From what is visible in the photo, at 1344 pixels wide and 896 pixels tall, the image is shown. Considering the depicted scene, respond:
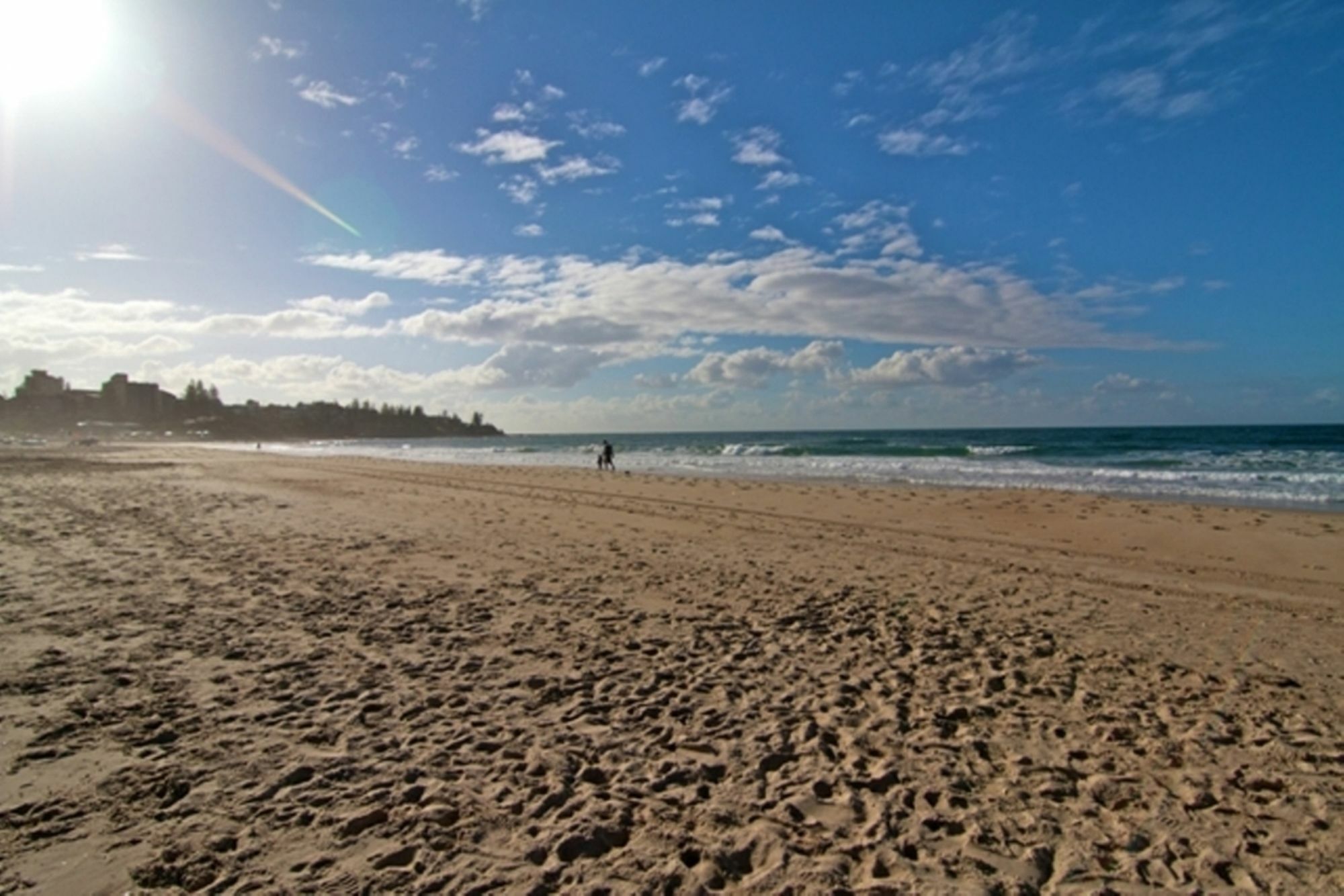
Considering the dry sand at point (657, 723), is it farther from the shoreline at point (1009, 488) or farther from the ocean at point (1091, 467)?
the ocean at point (1091, 467)

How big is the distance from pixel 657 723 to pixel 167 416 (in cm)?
15590

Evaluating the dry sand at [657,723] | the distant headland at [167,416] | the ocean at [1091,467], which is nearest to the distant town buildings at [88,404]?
the distant headland at [167,416]

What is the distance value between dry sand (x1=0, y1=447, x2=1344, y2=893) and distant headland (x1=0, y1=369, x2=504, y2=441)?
108572 mm

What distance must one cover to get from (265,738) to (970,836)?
4.10m

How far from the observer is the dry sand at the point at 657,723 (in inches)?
120

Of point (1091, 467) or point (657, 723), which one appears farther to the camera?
point (1091, 467)

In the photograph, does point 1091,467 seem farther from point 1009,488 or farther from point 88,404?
point 88,404

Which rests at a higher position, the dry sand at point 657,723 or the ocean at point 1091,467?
the ocean at point 1091,467

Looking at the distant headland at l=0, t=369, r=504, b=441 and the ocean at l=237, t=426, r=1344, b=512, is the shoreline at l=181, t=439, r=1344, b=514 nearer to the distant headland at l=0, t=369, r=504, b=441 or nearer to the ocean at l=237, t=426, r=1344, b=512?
the ocean at l=237, t=426, r=1344, b=512

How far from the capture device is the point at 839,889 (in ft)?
9.39

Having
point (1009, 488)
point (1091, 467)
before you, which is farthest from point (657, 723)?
point (1091, 467)

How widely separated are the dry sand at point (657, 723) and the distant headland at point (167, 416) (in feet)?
356

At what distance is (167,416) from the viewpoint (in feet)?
413

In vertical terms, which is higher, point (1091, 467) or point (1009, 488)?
point (1091, 467)
